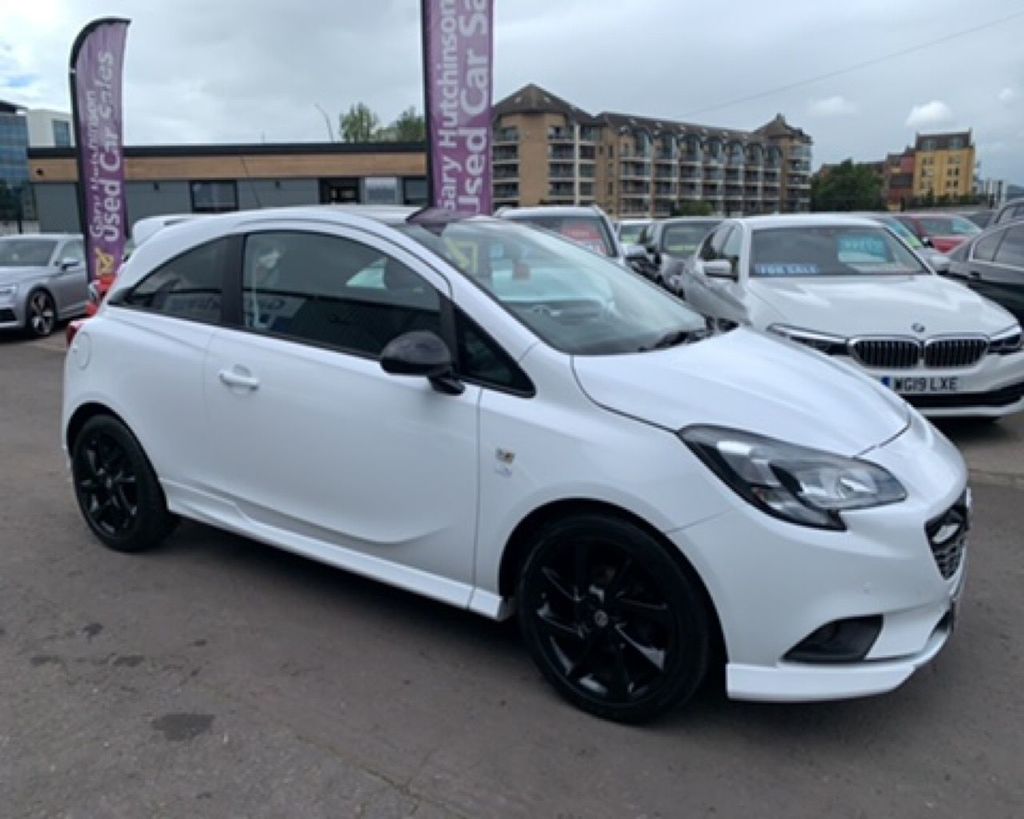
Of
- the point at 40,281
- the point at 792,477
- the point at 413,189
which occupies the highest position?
the point at 413,189

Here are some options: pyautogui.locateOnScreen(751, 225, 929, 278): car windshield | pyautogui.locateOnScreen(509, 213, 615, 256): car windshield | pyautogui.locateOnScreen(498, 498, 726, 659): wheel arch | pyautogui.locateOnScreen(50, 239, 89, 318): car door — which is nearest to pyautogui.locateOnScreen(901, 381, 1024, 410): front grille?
pyautogui.locateOnScreen(751, 225, 929, 278): car windshield

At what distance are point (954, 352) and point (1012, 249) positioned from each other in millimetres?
2623

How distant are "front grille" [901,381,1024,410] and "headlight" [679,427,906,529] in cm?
370

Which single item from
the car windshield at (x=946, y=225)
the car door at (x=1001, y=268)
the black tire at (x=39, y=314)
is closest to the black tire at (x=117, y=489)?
the car door at (x=1001, y=268)

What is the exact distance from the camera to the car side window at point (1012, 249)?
25.0ft

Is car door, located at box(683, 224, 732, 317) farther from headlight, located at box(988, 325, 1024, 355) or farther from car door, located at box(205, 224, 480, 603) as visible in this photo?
car door, located at box(205, 224, 480, 603)

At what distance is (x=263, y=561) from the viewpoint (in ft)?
13.7

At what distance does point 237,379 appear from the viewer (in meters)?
3.55

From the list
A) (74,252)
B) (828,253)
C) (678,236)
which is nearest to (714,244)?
(828,253)

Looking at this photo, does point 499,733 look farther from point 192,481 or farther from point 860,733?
point 192,481

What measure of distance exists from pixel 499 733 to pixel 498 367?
3.91 feet

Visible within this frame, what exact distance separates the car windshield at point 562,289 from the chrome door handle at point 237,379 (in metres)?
0.87

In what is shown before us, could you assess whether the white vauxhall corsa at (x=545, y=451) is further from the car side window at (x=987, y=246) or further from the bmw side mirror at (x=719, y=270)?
the car side window at (x=987, y=246)

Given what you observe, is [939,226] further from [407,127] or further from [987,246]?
[407,127]
